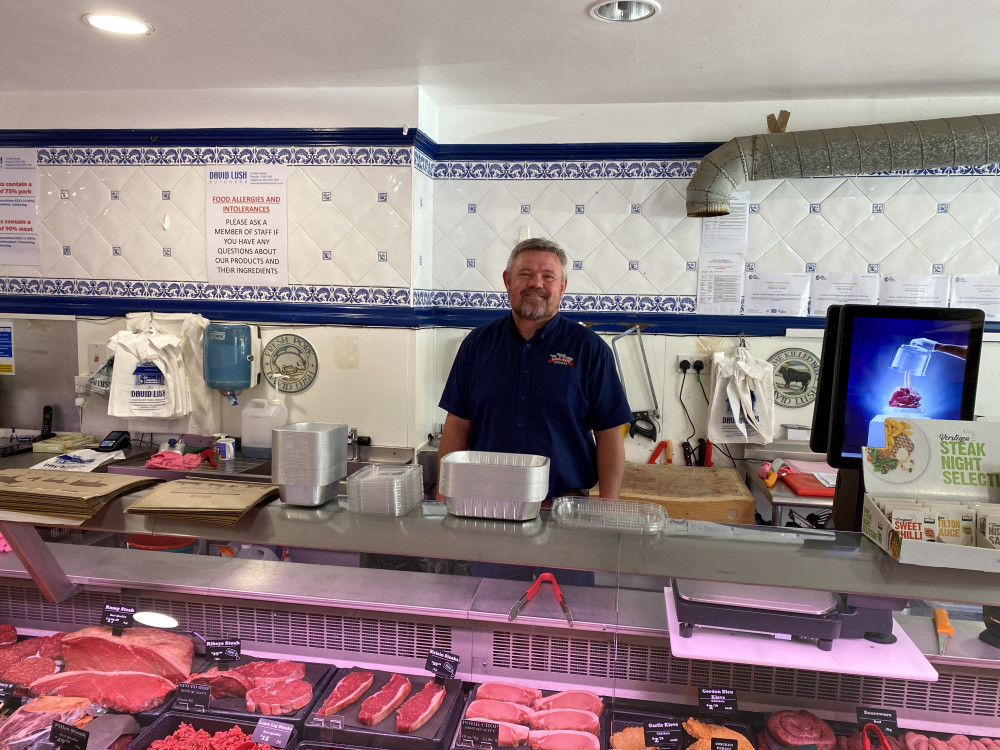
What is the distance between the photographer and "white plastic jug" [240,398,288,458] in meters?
4.39

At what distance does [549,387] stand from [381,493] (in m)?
1.35

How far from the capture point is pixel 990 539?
4.92 ft

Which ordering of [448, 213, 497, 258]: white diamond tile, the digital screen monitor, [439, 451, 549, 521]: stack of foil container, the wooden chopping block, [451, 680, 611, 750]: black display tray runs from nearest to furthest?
[439, 451, 549, 521]: stack of foil container < [451, 680, 611, 750]: black display tray < the digital screen monitor < the wooden chopping block < [448, 213, 497, 258]: white diamond tile

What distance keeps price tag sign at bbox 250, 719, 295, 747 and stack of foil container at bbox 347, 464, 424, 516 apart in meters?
0.65

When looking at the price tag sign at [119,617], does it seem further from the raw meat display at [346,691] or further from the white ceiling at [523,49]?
the white ceiling at [523,49]

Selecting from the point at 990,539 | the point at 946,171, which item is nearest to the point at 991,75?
the point at 946,171

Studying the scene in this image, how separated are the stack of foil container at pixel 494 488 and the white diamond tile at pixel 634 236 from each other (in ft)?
10.4

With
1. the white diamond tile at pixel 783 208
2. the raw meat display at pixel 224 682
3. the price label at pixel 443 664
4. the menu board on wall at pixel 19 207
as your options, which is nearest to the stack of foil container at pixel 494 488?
the price label at pixel 443 664

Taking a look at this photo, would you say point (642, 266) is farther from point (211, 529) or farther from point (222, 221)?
point (211, 529)

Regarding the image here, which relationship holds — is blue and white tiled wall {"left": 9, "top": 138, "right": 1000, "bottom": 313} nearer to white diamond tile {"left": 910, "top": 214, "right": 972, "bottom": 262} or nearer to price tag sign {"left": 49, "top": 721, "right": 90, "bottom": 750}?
white diamond tile {"left": 910, "top": 214, "right": 972, "bottom": 262}

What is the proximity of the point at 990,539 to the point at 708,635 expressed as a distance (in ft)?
2.25

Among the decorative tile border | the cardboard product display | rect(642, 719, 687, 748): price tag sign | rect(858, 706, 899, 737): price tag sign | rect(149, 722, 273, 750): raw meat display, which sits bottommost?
rect(149, 722, 273, 750): raw meat display

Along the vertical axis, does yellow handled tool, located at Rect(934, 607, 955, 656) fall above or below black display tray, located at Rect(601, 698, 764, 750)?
above

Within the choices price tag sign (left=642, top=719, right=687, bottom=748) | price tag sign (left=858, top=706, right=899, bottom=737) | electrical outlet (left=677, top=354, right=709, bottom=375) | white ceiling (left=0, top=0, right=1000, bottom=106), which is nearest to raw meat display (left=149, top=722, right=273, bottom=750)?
price tag sign (left=642, top=719, right=687, bottom=748)
